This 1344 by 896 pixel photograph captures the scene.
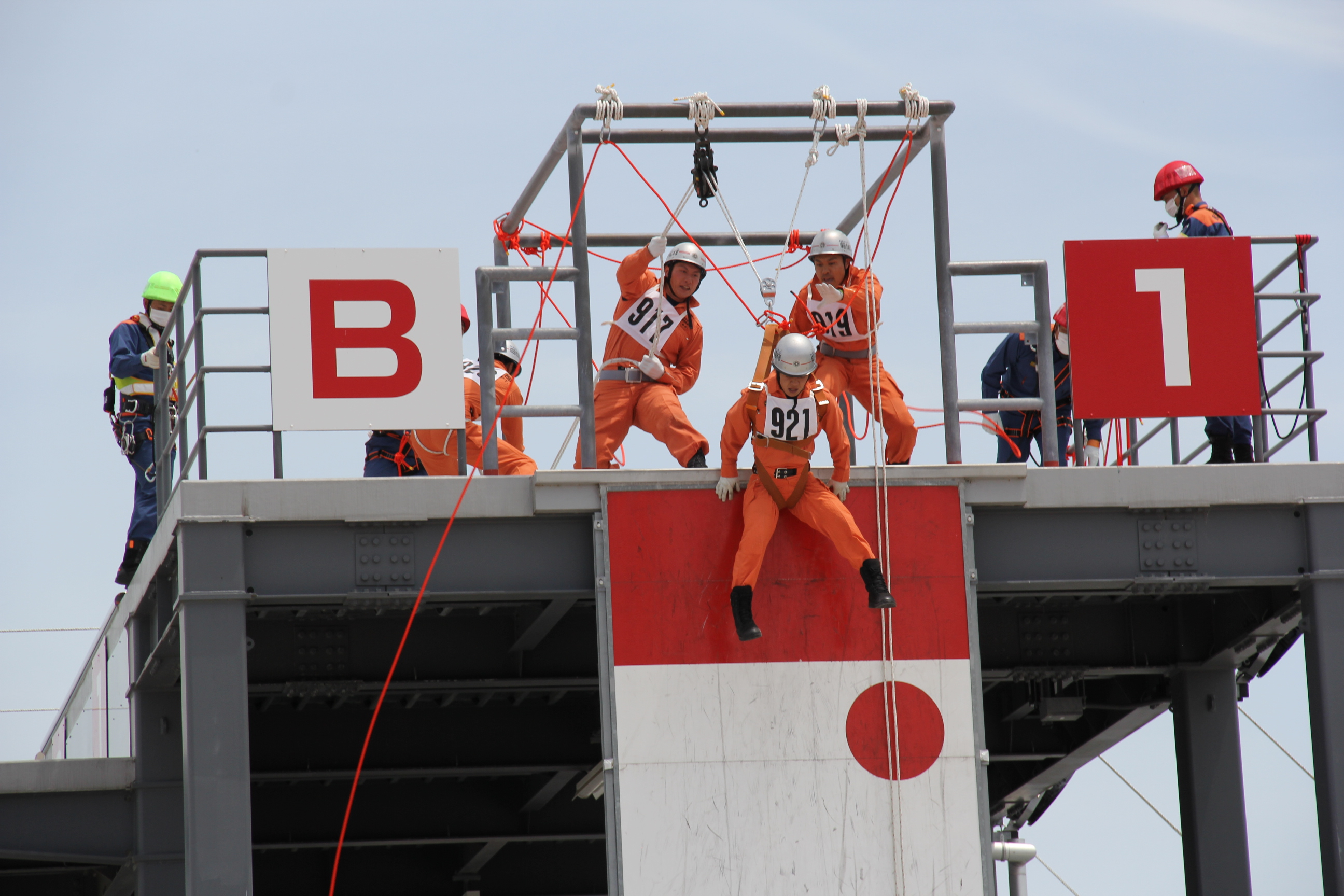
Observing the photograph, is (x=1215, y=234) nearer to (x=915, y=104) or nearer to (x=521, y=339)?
(x=915, y=104)

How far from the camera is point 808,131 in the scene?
1206cm

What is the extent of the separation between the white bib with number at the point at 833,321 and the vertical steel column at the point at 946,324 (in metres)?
0.87

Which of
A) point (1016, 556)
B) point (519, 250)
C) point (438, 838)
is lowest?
point (438, 838)

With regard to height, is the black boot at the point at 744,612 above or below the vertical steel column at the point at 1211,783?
above

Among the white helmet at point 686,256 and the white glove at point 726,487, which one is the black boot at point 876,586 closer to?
the white glove at point 726,487

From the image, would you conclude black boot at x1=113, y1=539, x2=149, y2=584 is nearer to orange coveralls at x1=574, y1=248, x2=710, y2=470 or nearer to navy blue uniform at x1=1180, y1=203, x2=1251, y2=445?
orange coveralls at x1=574, y1=248, x2=710, y2=470

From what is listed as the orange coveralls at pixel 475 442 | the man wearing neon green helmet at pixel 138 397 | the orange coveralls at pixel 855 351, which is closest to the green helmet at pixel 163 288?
the man wearing neon green helmet at pixel 138 397

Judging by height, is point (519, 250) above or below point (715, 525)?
above

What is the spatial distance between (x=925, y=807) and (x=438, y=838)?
21.7 ft

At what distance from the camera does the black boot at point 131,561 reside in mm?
14891

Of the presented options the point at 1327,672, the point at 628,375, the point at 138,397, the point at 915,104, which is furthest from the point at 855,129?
the point at 138,397

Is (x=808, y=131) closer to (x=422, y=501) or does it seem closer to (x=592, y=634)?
(x=422, y=501)

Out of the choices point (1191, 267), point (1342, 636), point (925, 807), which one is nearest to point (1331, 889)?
point (1342, 636)

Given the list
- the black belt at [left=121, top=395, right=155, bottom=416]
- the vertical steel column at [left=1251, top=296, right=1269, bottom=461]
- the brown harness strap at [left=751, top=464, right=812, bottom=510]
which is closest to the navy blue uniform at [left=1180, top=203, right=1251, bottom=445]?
the vertical steel column at [left=1251, top=296, right=1269, bottom=461]
